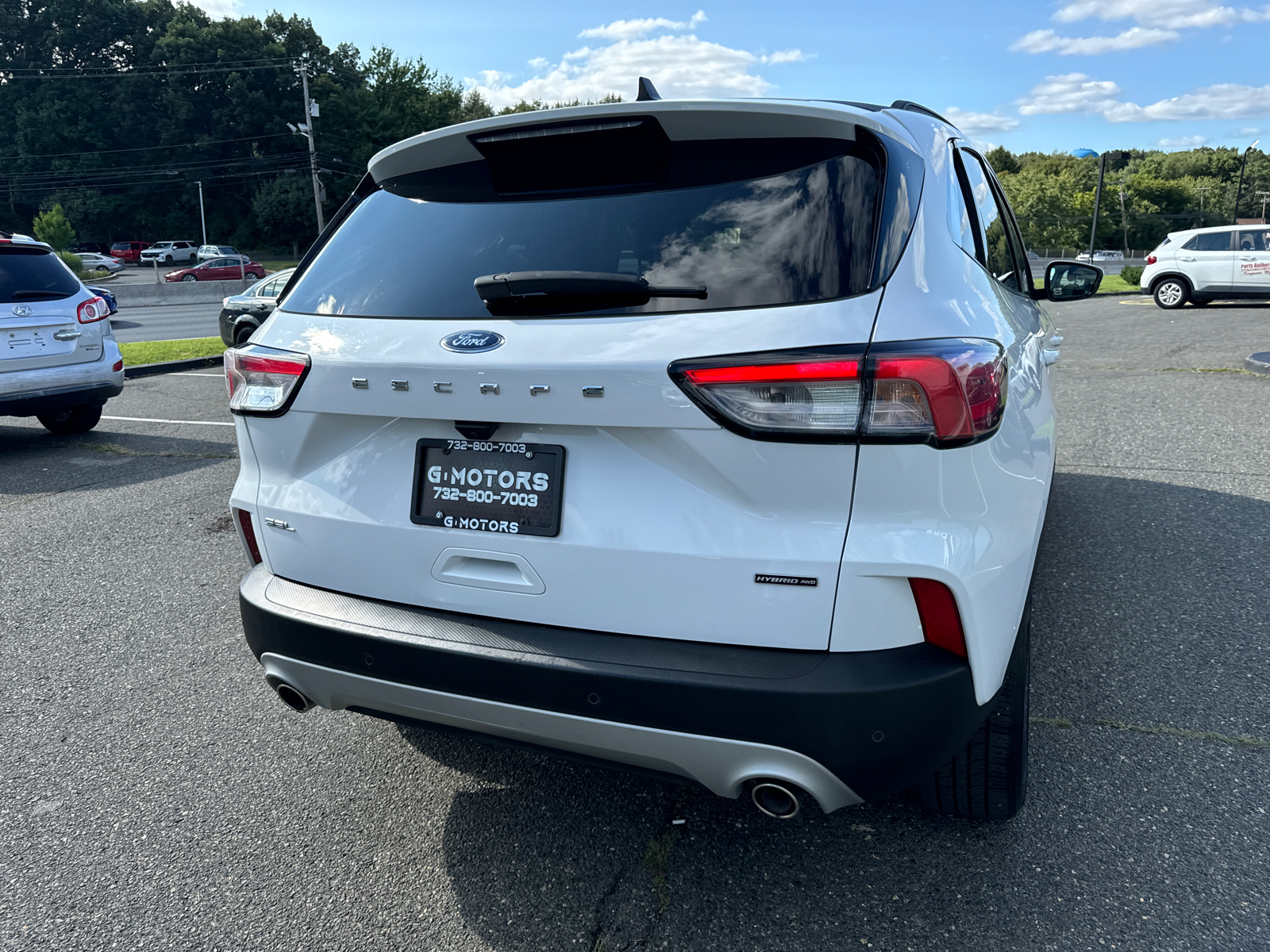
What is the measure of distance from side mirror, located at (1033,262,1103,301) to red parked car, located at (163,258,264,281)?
4675cm

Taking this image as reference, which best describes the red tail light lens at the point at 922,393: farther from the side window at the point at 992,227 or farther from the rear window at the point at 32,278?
the rear window at the point at 32,278

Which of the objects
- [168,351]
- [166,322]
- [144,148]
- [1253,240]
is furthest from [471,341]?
[144,148]

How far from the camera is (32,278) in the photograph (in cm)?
729

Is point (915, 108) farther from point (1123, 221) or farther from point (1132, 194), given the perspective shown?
point (1132, 194)

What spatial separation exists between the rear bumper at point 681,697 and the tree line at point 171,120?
76.5 m

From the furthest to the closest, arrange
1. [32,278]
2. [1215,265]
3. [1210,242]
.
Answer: [1210,242], [1215,265], [32,278]

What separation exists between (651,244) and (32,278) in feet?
24.0

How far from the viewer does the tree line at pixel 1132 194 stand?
8669 cm

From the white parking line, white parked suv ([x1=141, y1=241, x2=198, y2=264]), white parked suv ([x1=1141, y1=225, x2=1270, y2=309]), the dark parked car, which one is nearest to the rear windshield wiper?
the white parking line

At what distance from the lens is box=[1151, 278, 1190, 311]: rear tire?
1998 centimetres

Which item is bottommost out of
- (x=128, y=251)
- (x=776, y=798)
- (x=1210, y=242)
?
(x=776, y=798)

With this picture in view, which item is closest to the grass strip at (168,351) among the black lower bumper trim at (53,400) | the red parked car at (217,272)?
the black lower bumper trim at (53,400)

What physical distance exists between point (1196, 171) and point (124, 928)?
151 m

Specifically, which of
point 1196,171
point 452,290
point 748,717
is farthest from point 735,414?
point 1196,171
